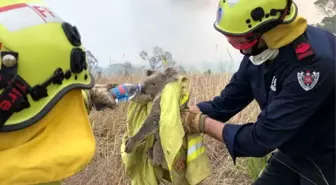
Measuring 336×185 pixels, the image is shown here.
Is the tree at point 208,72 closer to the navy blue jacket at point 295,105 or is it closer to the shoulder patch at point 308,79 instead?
the navy blue jacket at point 295,105

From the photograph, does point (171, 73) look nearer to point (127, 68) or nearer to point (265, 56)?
point (265, 56)

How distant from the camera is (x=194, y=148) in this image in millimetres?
3143

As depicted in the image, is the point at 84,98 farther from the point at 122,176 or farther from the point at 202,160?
the point at 122,176

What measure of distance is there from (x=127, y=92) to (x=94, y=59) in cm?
308

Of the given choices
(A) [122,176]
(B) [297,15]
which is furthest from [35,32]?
(A) [122,176]

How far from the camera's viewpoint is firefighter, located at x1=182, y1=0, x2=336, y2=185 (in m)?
2.91

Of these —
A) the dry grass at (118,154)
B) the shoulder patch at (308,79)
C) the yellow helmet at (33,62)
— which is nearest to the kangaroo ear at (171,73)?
the shoulder patch at (308,79)

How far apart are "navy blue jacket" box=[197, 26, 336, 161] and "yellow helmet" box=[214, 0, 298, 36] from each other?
15 cm

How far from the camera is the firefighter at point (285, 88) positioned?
9.55 ft

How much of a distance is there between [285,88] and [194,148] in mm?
558

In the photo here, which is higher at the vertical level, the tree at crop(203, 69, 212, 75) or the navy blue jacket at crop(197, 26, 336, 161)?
the navy blue jacket at crop(197, 26, 336, 161)

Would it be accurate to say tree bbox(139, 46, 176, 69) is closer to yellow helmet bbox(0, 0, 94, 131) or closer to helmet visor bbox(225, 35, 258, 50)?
helmet visor bbox(225, 35, 258, 50)

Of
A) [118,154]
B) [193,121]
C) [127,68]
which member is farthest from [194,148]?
[127,68]

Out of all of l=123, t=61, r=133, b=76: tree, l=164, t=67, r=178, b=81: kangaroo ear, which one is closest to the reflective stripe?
l=164, t=67, r=178, b=81: kangaroo ear
